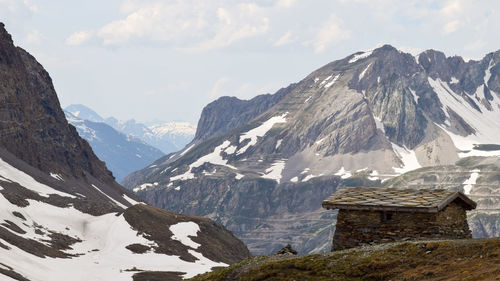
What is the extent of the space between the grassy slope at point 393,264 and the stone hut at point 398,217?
2995 mm

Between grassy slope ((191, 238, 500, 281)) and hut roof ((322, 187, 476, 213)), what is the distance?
3.07m

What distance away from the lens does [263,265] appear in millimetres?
24094

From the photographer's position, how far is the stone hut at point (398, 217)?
88.3ft

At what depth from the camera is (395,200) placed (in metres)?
28.0

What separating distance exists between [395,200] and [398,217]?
1059 mm

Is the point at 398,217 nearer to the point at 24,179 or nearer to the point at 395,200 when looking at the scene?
the point at 395,200

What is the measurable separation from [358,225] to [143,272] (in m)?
81.9

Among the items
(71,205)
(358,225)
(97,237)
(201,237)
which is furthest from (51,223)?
(358,225)

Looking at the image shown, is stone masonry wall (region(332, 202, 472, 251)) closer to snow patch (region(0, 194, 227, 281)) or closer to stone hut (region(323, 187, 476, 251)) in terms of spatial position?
stone hut (region(323, 187, 476, 251))

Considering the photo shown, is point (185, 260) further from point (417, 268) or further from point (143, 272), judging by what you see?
point (417, 268)

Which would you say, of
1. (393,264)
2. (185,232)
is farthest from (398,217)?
(185,232)

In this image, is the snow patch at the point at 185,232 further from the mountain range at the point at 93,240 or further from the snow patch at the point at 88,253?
the snow patch at the point at 88,253

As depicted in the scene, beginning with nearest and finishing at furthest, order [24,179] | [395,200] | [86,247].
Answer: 1. [395,200]
2. [86,247]
3. [24,179]

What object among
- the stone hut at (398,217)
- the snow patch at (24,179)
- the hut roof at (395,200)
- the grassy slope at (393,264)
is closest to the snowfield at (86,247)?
the snow patch at (24,179)
